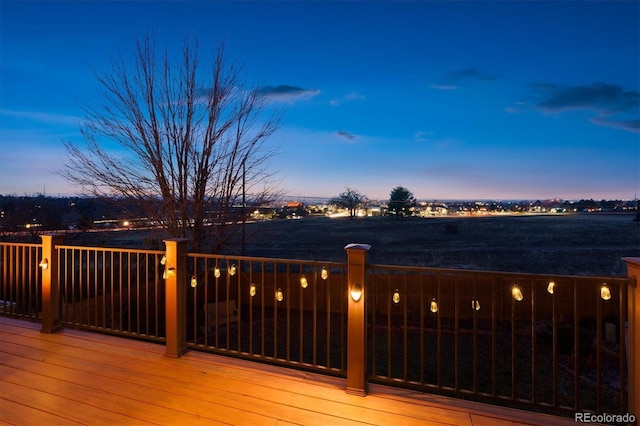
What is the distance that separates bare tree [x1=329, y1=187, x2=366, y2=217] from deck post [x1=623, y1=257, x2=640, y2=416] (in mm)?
26907

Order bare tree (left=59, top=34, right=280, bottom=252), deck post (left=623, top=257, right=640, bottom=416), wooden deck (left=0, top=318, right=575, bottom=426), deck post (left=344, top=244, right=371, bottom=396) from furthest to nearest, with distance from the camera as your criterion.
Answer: bare tree (left=59, top=34, right=280, bottom=252) → deck post (left=344, top=244, right=371, bottom=396) → wooden deck (left=0, top=318, right=575, bottom=426) → deck post (left=623, top=257, right=640, bottom=416)

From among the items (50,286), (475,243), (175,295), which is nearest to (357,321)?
(175,295)

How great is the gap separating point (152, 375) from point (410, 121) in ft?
52.5

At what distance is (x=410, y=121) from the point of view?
54.2 feet

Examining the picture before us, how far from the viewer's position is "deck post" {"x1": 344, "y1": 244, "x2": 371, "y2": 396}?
2502mm

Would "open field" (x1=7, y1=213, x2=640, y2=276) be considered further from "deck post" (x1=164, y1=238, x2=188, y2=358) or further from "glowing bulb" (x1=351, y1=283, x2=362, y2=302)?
"glowing bulb" (x1=351, y1=283, x2=362, y2=302)

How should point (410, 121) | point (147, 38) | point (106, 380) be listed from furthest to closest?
point (410, 121)
point (147, 38)
point (106, 380)

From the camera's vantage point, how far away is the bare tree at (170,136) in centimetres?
536

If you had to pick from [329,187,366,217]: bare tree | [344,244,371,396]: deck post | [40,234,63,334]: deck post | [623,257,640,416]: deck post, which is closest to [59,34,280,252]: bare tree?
[40,234,63,334]: deck post

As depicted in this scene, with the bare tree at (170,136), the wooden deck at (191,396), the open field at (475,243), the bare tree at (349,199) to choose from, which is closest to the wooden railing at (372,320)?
the wooden deck at (191,396)

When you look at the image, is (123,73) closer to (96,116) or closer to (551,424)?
(96,116)

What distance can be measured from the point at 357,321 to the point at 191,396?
4.24ft

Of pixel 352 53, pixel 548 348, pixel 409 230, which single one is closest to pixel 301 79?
pixel 352 53

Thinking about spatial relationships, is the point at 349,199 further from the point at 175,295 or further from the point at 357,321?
the point at 357,321
